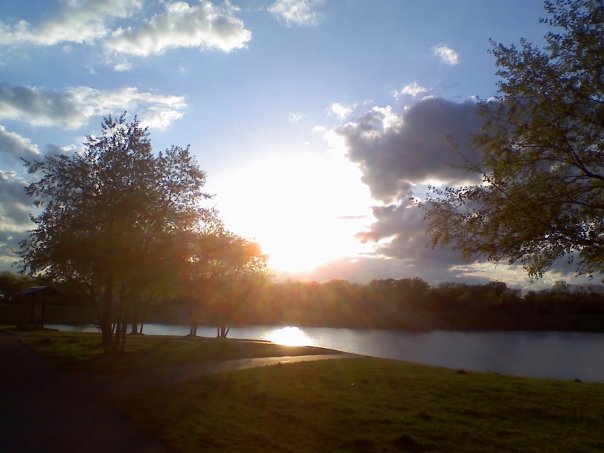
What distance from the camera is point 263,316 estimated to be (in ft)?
245

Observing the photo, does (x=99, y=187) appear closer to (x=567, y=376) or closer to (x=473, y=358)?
(x=567, y=376)

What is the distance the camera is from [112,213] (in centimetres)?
2036

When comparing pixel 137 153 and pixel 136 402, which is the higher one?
pixel 137 153

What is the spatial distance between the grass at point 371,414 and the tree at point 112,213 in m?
7.39

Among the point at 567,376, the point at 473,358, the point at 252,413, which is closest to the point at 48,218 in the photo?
the point at 252,413

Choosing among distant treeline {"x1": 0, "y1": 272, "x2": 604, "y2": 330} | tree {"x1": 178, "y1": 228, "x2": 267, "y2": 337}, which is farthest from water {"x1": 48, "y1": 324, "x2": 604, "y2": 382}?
distant treeline {"x1": 0, "y1": 272, "x2": 604, "y2": 330}

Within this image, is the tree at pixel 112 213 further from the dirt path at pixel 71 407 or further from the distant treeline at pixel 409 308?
the distant treeline at pixel 409 308

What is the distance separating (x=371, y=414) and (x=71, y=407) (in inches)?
217

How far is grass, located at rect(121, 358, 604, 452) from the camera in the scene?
813 cm

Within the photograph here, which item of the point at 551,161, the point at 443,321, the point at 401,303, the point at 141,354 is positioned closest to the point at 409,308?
the point at 401,303

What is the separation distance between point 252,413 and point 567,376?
2263 cm

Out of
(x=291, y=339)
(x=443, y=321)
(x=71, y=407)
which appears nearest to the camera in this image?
(x=71, y=407)

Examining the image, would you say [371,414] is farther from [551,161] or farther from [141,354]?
[141,354]

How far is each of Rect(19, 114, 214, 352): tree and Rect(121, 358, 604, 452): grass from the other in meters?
7.39
